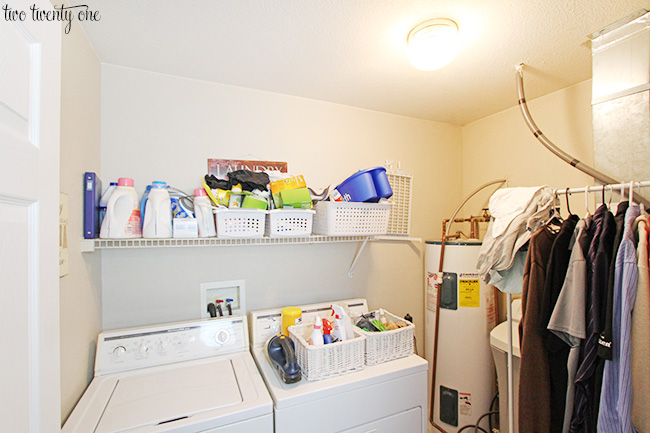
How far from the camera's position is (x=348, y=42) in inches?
52.4

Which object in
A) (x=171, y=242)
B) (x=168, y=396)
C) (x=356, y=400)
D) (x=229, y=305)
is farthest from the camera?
(x=229, y=305)

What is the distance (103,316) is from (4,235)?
1174 mm

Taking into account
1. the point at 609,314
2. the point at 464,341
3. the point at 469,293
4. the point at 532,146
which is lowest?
the point at 464,341

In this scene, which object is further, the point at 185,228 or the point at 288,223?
the point at 288,223

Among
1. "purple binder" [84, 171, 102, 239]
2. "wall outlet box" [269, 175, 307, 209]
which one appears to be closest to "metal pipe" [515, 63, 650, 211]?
"wall outlet box" [269, 175, 307, 209]

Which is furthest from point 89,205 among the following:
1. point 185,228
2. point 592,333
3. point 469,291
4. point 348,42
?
point 469,291

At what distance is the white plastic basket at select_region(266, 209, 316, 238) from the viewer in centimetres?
149

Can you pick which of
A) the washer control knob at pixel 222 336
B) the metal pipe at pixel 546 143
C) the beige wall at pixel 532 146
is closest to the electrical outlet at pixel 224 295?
the washer control knob at pixel 222 336

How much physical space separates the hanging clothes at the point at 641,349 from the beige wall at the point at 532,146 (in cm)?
109

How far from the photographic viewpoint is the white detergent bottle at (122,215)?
1249mm

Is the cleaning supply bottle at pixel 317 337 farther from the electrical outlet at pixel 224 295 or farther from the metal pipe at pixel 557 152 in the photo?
the metal pipe at pixel 557 152

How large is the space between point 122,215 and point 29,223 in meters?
0.71

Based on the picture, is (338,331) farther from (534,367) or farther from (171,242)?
(171,242)

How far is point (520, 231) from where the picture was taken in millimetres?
1249
